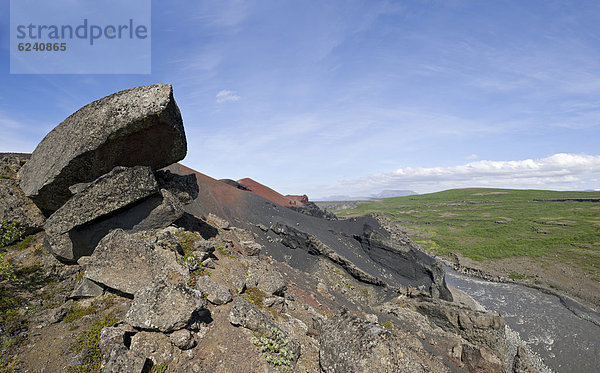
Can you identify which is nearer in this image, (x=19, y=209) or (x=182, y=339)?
(x=182, y=339)

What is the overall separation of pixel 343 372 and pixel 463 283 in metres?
36.0

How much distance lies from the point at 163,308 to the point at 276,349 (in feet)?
9.56

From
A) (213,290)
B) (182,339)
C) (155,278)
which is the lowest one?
(182,339)

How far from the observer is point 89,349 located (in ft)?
18.4

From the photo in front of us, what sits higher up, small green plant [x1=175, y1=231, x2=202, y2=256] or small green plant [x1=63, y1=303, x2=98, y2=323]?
small green plant [x1=175, y1=231, x2=202, y2=256]

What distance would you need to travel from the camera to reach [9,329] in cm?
588

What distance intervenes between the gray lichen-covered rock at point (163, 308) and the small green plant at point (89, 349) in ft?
2.63

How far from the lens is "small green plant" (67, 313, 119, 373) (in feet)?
17.3

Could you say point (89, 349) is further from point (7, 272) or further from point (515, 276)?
point (515, 276)

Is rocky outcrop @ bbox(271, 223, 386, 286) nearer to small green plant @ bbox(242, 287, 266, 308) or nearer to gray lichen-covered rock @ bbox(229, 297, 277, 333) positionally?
small green plant @ bbox(242, 287, 266, 308)

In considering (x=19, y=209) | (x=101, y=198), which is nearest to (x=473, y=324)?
(x=101, y=198)

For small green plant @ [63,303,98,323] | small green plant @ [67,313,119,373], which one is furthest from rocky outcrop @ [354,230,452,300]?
small green plant @ [67,313,119,373]

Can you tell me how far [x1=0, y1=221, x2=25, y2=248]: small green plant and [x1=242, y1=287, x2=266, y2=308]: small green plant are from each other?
317 inches

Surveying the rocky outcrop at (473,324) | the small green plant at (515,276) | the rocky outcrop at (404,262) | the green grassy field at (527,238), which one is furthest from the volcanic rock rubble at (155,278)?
the green grassy field at (527,238)
